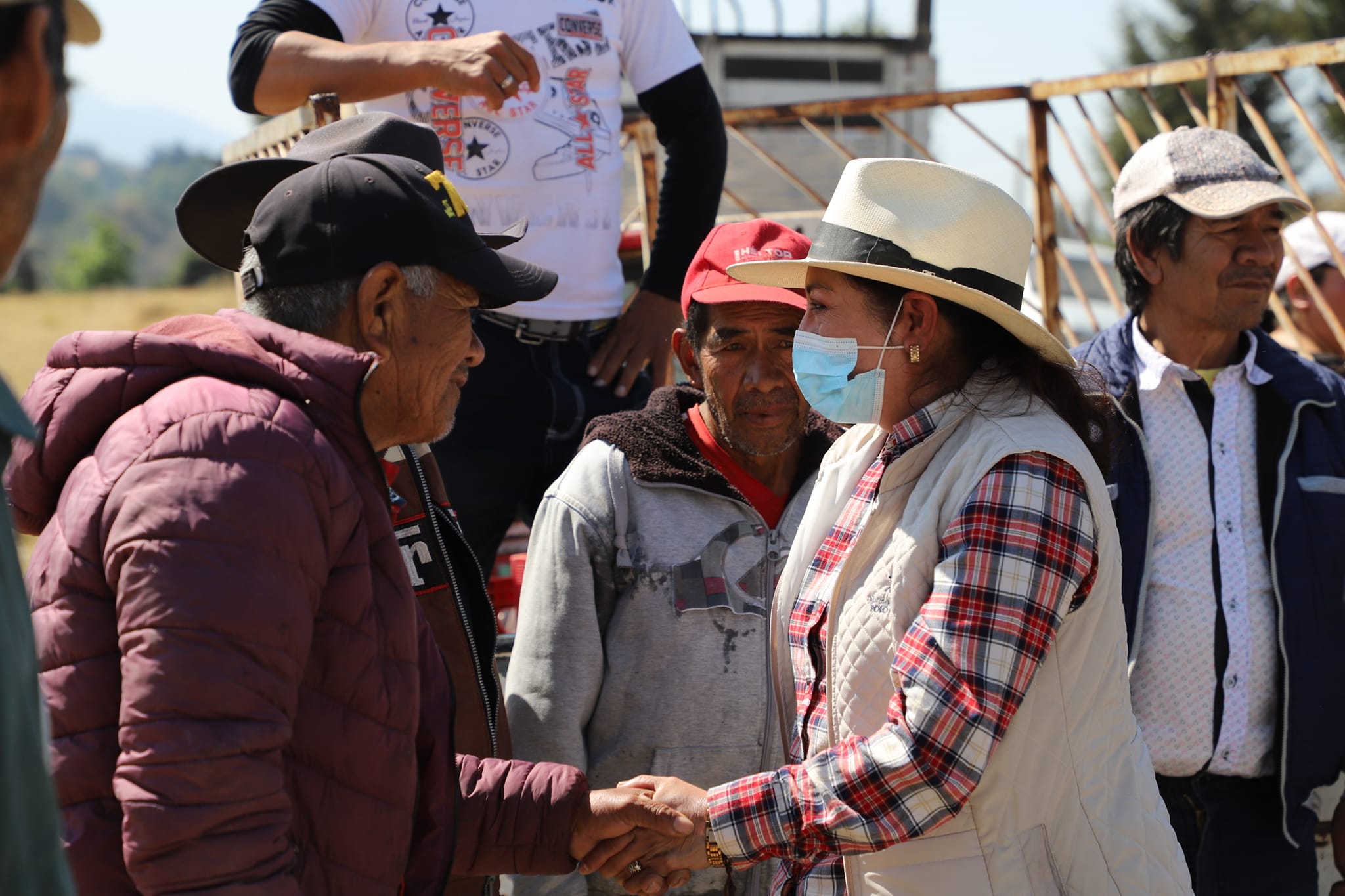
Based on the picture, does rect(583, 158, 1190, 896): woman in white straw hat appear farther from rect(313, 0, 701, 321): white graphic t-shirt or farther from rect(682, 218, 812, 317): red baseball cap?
rect(313, 0, 701, 321): white graphic t-shirt

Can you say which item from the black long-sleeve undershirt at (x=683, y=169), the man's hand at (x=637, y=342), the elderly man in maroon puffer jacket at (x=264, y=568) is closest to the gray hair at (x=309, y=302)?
the elderly man in maroon puffer jacket at (x=264, y=568)

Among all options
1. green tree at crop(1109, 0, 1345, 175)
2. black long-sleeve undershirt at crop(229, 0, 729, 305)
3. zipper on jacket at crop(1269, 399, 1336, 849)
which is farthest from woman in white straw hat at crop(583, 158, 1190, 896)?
green tree at crop(1109, 0, 1345, 175)

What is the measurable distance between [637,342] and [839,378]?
1404 millimetres

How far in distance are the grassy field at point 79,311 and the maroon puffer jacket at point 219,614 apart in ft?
145

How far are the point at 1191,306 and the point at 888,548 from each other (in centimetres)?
166

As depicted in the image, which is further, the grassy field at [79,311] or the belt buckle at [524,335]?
the grassy field at [79,311]

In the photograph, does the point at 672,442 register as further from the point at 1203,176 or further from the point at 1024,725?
the point at 1203,176

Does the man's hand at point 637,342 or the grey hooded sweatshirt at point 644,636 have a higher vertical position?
the man's hand at point 637,342

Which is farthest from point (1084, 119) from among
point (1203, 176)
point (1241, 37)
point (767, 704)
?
point (1241, 37)

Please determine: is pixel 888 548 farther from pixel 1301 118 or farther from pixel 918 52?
pixel 918 52

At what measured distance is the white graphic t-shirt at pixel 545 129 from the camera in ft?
11.8

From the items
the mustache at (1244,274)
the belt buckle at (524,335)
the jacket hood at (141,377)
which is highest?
the jacket hood at (141,377)

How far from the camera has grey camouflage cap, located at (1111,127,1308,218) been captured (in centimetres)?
342

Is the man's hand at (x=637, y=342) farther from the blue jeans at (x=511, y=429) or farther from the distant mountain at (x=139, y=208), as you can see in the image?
the distant mountain at (x=139, y=208)
